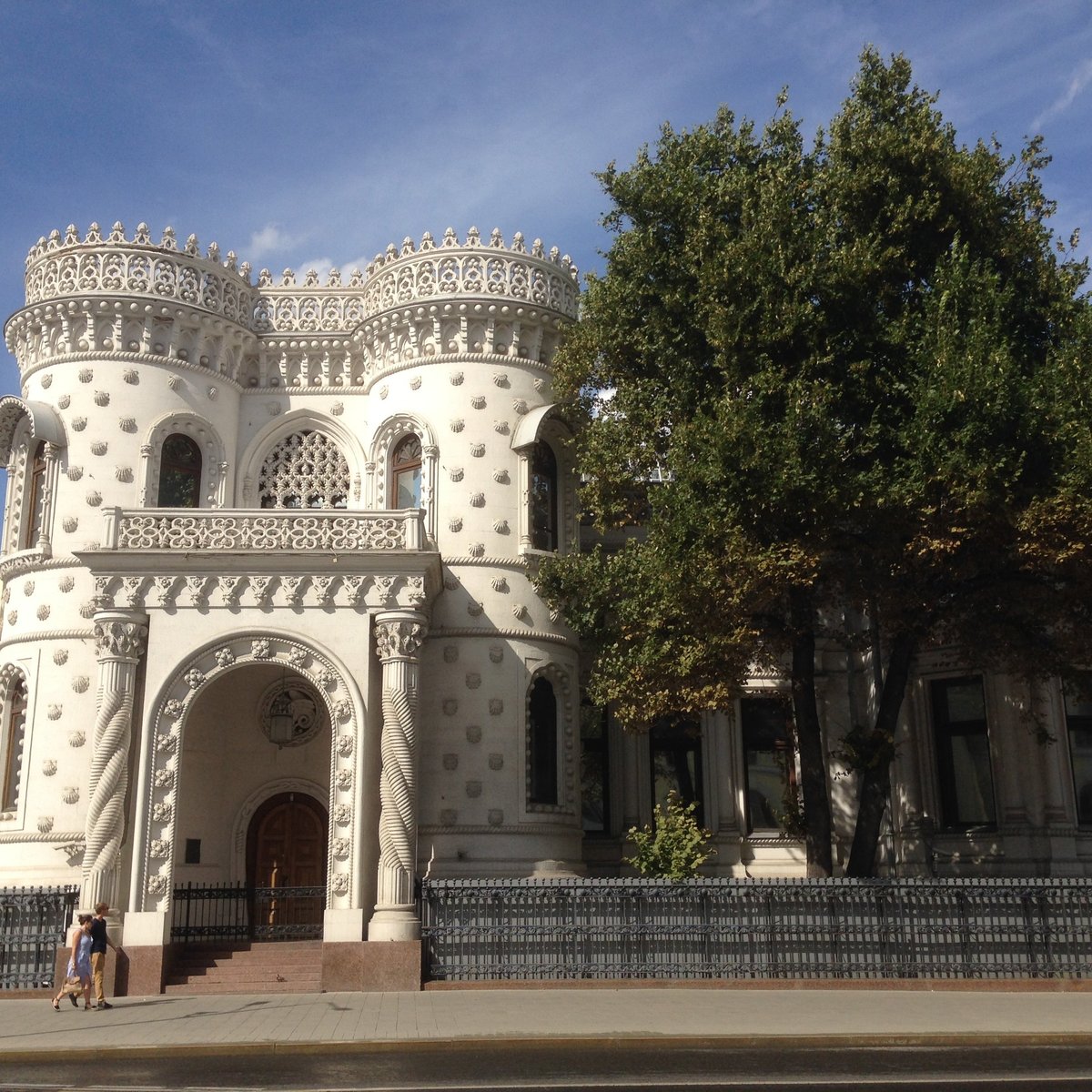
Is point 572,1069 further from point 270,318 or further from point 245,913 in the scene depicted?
point 270,318

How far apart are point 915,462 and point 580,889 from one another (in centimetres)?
843

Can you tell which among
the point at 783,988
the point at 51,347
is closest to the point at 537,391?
the point at 51,347

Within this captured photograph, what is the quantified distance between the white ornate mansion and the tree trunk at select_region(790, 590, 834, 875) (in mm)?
3639

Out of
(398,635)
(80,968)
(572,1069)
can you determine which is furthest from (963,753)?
(80,968)

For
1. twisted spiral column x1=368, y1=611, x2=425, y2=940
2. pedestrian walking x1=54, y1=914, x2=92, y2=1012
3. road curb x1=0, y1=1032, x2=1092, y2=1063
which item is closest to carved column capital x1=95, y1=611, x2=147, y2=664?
twisted spiral column x1=368, y1=611, x2=425, y2=940

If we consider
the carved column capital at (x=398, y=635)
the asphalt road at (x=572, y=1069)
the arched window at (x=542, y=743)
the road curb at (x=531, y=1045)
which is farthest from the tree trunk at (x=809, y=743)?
the asphalt road at (x=572, y=1069)

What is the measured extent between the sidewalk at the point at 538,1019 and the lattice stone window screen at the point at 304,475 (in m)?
10.5

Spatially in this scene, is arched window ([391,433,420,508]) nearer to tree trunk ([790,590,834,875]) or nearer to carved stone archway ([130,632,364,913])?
carved stone archway ([130,632,364,913])

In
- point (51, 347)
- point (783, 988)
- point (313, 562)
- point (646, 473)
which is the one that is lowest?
point (783, 988)

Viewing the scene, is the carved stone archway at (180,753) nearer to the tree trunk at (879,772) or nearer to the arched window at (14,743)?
the arched window at (14,743)

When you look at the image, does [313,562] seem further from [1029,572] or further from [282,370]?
[1029,572]

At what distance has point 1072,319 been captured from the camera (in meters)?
19.9

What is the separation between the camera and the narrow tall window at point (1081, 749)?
23406 millimetres

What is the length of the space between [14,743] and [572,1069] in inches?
591
